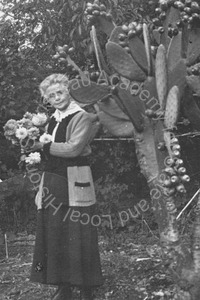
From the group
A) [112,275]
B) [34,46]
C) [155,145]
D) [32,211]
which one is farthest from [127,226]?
[155,145]

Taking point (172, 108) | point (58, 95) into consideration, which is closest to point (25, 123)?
point (58, 95)

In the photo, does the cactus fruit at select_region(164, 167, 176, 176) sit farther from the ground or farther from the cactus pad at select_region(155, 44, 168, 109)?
the ground

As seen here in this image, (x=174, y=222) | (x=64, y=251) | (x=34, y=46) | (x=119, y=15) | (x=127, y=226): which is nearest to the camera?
(x=174, y=222)

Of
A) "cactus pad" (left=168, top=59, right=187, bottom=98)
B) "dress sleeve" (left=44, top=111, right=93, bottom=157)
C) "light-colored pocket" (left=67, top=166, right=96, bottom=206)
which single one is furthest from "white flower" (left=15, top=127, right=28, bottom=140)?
"cactus pad" (left=168, top=59, right=187, bottom=98)

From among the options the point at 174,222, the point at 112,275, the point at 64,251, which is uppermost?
the point at 174,222

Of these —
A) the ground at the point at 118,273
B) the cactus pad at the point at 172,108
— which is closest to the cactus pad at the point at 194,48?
the cactus pad at the point at 172,108

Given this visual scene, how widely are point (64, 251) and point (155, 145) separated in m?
0.68

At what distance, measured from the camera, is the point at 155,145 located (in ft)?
8.25

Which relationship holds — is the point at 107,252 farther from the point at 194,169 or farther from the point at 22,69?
the point at 22,69

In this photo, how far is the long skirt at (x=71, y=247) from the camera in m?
2.64

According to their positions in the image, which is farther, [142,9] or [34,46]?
[34,46]

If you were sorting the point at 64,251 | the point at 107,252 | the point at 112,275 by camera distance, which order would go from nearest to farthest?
the point at 64,251 → the point at 112,275 → the point at 107,252

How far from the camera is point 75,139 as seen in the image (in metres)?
2.59

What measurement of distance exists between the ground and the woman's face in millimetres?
1000
